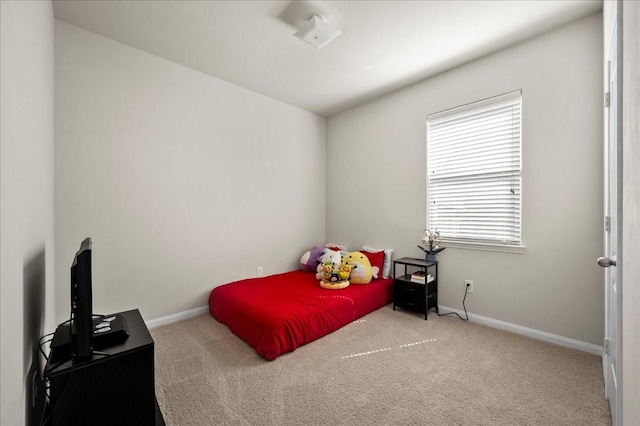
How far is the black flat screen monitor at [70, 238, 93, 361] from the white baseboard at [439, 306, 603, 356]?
3171 mm

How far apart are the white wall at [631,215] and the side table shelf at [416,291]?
2119mm

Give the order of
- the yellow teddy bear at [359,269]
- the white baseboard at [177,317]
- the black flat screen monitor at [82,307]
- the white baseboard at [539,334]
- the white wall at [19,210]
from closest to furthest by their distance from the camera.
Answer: the white wall at [19,210], the black flat screen monitor at [82,307], the white baseboard at [539,334], the white baseboard at [177,317], the yellow teddy bear at [359,269]

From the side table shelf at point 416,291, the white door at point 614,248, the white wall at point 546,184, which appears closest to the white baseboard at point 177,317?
the side table shelf at point 416,291

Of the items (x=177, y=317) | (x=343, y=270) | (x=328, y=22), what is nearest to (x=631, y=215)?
(x=328, y=22)

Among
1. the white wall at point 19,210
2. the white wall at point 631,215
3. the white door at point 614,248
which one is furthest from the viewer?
the white door at point 614,248

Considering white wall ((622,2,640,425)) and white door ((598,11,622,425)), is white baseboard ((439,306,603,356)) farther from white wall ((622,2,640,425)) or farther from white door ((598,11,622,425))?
white wall ((622,2,640,425))

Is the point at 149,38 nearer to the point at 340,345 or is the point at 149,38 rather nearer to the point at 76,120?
the point at 76,120

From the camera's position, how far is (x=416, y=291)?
3104 millimetres

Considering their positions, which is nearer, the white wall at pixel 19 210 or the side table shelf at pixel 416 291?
the white wall at pixel 19 210

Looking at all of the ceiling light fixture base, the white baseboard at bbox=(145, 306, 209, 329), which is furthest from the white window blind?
the white baseboard at bbox=(145, 306, 209, 329)

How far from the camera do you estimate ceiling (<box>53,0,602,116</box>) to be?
7.10 ft

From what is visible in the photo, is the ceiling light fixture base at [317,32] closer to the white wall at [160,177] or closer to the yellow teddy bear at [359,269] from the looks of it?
the white wall at [160,177]

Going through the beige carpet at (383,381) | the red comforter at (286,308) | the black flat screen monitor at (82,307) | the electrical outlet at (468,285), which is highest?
the black flat screen monitor at (82,307)

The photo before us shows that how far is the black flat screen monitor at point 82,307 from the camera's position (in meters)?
1.16
